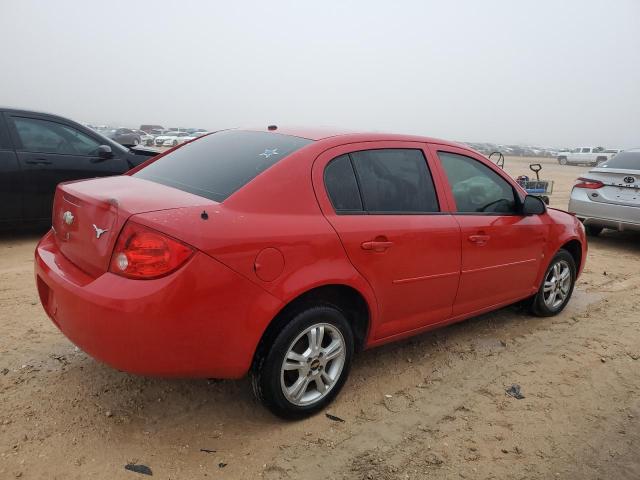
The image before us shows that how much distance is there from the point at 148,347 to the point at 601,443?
2.40 m

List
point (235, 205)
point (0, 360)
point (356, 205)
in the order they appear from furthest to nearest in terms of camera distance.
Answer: point (0, 360)
point (356, 205)
point (235, 205)

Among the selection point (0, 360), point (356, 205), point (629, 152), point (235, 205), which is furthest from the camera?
point (629, 152)

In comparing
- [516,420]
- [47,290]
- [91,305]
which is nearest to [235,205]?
[91,305]

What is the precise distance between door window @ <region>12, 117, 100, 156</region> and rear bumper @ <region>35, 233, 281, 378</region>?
456cm

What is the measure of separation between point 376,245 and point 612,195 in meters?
6.23

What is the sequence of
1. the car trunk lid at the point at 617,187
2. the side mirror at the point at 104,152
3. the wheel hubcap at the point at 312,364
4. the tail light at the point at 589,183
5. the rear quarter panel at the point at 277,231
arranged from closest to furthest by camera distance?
the rear quarter panel at the point at 277,231 < the wheel hubcap at the point at 312,364 < the side mirror at the point at 104,152 < the car trunk lid at the point at 617,187 < the tail light at the point at 589,183

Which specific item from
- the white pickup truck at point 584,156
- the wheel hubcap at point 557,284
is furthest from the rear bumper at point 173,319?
the white pickup truck at point 584,156

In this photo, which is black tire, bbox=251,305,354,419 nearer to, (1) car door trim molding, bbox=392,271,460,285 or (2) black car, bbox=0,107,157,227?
(1) car door trim molding, bbox=392,271,460,285

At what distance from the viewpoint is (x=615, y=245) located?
26.6 feet

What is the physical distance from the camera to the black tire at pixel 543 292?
444cm

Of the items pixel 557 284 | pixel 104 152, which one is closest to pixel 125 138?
pixel 104 152

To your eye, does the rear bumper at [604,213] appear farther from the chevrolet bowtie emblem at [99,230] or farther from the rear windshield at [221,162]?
the chevrolet bowtie emblem at [99,230]

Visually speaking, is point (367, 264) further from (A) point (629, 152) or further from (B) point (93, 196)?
(A) point (629, 152)

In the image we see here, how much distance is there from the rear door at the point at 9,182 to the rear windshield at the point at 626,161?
26.7ft
